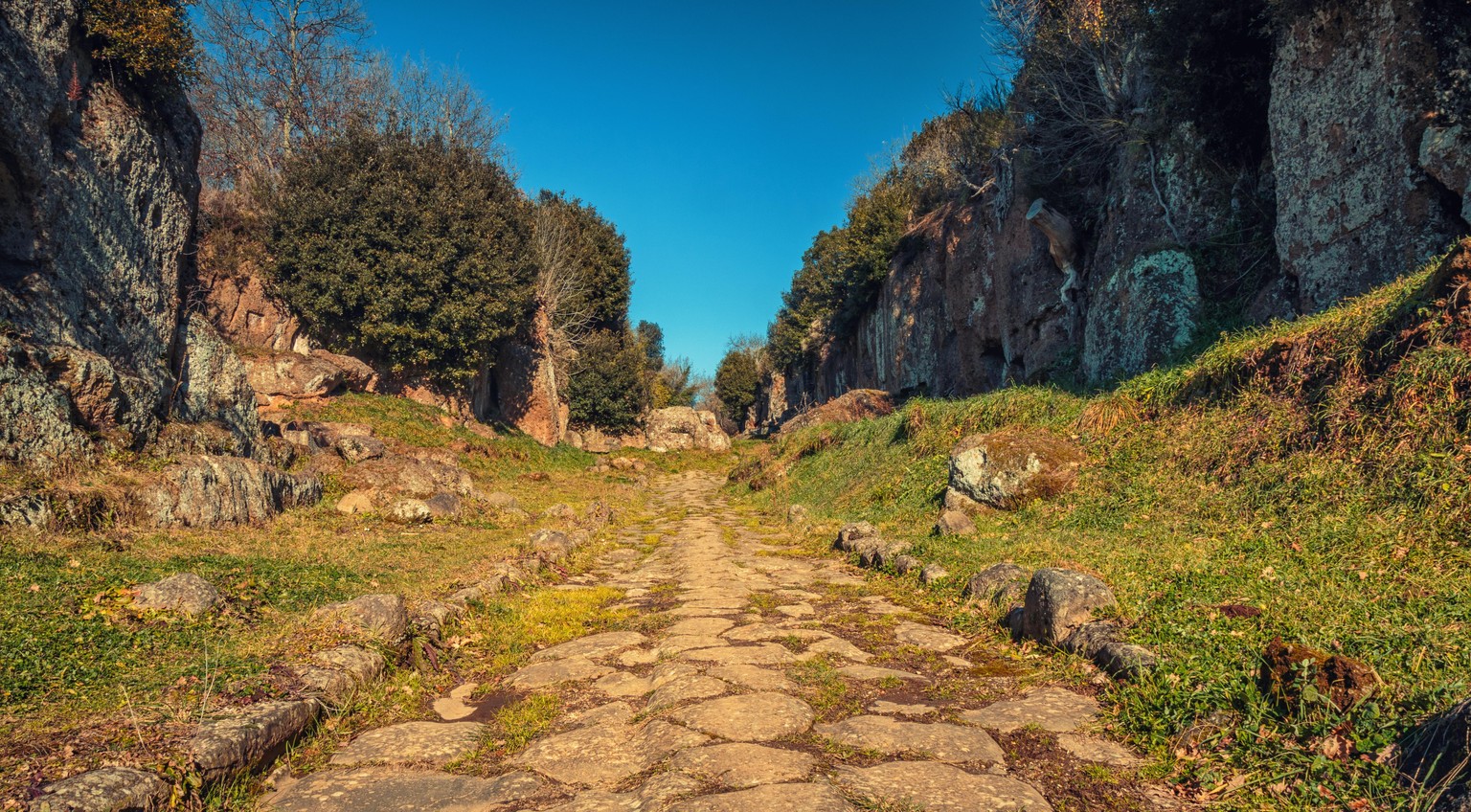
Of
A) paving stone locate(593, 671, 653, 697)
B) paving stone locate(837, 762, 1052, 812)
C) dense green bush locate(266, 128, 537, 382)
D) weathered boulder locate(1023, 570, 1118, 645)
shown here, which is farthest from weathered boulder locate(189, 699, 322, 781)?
dense green bush locate(266, 128, 537, 382)

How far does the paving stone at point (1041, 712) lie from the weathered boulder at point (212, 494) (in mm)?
6581

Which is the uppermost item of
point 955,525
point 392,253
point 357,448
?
point 392,253

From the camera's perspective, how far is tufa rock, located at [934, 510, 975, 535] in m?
6.77

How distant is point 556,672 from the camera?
12.8ft

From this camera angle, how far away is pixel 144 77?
9.09 meters

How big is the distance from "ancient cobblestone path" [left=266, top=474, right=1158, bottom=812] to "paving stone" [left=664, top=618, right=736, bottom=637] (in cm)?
1

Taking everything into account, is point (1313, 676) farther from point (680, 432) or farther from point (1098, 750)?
point (680, 432)

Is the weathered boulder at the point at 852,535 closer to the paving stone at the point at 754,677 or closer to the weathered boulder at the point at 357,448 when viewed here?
the paving stone at the point at 754,677

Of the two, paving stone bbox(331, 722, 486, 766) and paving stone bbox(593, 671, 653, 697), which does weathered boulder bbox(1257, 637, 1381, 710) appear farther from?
paving stone bbox(331, 722, 486, 766)

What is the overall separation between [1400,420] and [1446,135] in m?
3.36

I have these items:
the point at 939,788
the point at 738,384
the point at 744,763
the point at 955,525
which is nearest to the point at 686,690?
the point at 744,763

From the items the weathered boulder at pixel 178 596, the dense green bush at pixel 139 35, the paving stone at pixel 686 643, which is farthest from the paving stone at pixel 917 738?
the dense green bush at pixel 139 35

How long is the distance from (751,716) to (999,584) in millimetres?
2320

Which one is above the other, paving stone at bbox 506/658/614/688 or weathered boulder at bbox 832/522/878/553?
weathered boulder at bbox 832/522/878/553
